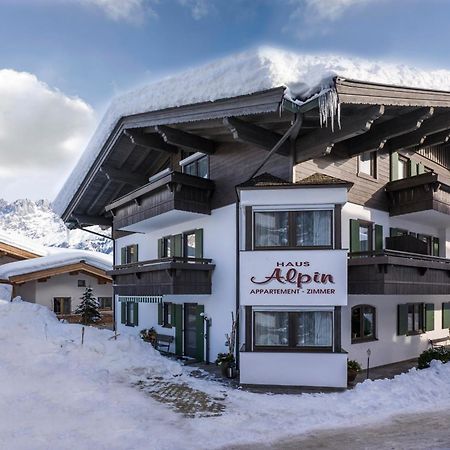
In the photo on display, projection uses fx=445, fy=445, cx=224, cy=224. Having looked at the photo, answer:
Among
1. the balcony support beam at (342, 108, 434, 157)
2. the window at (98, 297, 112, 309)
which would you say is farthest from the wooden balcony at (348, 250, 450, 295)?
the window at (98, 297, 112, 309)

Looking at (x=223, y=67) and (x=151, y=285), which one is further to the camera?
(x=151, y=285)

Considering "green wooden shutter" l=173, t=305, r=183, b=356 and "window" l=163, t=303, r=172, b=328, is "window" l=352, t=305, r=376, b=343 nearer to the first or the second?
"green wooden shutter" l=173, t=305, r=183, b=356

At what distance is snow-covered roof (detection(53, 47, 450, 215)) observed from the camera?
1119cm

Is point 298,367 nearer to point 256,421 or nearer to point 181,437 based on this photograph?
point 256,421

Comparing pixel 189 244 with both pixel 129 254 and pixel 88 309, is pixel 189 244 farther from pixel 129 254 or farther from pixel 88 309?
pixel 88 309

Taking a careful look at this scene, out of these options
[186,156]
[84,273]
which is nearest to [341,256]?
[186,156]

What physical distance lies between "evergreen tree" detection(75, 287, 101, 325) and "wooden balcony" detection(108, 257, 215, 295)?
1243 centimetres

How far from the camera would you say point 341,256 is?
504 inches

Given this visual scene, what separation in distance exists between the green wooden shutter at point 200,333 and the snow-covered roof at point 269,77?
24.5 feet

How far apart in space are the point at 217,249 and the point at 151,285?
9.17 feet

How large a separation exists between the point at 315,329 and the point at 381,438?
4515mm

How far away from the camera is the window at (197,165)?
56.6 ft

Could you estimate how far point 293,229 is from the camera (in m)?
13.0

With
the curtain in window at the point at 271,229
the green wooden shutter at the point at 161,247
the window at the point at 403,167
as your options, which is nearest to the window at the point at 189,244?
the green wooden shutter at the point at 161,247
